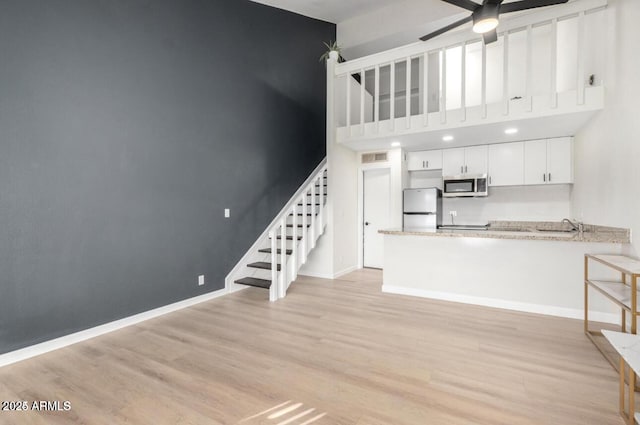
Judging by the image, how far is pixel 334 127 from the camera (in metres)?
5.28

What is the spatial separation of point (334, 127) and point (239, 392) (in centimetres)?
421

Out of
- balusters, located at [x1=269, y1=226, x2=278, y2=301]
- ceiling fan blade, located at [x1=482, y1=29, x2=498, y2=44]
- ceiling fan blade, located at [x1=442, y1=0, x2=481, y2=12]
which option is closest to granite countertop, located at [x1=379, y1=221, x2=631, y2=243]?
balusters, located at [x1=269, y1=226, x2=278, y2=301]

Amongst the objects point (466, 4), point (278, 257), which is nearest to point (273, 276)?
point (278, 257)

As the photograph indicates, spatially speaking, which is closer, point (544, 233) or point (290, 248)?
point (544, 233)

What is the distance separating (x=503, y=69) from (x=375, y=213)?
3131 millimetres

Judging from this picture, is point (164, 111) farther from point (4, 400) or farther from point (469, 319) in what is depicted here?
point (469, 319)

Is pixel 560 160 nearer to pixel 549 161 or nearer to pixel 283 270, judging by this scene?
pixel 549 161

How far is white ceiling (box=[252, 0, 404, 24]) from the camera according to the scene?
5.38m

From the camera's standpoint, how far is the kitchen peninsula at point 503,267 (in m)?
3.52

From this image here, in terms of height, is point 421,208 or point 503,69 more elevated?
point 503,69

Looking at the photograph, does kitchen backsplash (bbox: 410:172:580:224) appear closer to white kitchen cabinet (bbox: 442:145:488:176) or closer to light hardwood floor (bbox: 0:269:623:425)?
white kitchen cabinet (bbox: 442:145:488:176)

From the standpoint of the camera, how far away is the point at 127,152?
3396mm

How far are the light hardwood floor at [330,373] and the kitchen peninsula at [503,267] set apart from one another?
0.90 ft

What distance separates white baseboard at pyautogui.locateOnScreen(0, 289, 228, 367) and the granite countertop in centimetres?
294
